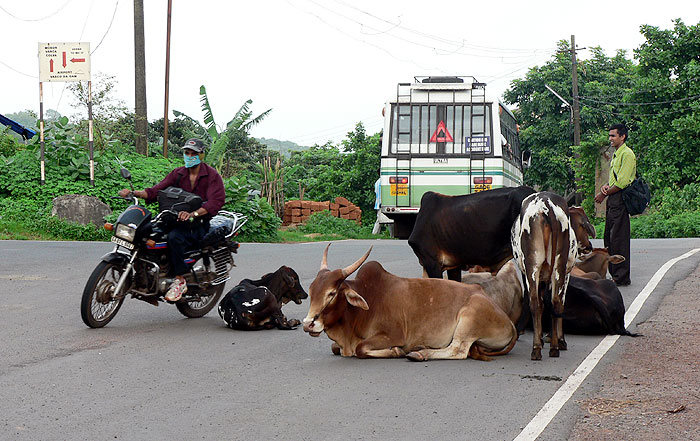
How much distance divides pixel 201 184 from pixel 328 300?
305cm

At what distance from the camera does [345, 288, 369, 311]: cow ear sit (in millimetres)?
6514

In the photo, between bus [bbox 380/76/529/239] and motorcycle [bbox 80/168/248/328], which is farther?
bus [bbox 380/76/529/239]

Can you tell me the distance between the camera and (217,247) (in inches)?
360

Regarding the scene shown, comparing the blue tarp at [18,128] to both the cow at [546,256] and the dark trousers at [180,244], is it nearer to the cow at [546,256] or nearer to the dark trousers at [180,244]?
the dark trousers at [180,244]

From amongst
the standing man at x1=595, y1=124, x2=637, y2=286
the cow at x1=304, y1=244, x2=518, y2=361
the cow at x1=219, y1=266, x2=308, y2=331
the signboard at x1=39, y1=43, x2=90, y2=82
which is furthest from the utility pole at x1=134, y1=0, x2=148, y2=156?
the cow at x1=304, y1=244, x2=518, y2=361

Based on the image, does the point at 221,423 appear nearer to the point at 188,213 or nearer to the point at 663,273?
the point at 188,213

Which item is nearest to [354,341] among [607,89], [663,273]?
[663,273]

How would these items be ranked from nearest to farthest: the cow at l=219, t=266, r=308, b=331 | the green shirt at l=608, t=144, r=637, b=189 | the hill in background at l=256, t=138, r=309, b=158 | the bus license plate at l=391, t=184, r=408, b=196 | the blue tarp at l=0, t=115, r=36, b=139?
the cow at l=219, t=266, r=308, b=331, the green shirt at l=608, t=144, r=637, b=189, the bus license plate at l=391, t=184, r=408, b=196, the blue tarp at l=0, t=115, r=36, b=139, the hill in background at l=256, t=138, r=309, b=158

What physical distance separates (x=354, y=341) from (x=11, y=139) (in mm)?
21265

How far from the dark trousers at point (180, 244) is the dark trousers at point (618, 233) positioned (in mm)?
5875

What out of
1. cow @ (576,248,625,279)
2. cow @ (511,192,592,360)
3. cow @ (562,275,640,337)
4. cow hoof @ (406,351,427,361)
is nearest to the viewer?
cow hoof @ (406,351,427,361)

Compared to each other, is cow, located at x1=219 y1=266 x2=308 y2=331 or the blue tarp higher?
the blue tarp

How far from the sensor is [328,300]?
657cm

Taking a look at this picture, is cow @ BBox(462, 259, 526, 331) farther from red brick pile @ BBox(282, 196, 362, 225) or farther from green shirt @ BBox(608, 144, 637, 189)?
red brick pile @ BBox(282, 196, 362, 225)
